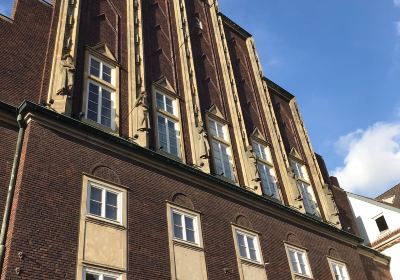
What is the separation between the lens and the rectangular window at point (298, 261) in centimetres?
1759

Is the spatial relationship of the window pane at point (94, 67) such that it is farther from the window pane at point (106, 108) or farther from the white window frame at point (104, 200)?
the white window frame at point (104, 200)

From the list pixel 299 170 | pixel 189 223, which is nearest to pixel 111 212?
pixel 189 223

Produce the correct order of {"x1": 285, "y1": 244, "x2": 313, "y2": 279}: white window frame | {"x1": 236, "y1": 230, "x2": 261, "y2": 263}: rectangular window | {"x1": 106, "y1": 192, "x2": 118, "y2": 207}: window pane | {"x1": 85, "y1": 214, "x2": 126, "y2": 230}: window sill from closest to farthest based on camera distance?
{"x1": 85, "y1": 214, "x2": 126, "y2": 230}: window sill → {"x1": 106, "y1": 192, "x2": 118, "y2": 207}: window pane → {"x1": 236, "y1": 230, "x2": 261, "y2": 263}: rectangular window → {"x1": 285, "y1": 244, "x2": 313, "y2": 279}: white window frame

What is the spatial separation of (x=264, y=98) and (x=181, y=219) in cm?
1225

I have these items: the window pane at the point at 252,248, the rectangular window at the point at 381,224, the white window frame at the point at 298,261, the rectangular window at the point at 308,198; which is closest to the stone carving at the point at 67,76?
the window pane at the point at 252,248

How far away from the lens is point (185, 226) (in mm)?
14461

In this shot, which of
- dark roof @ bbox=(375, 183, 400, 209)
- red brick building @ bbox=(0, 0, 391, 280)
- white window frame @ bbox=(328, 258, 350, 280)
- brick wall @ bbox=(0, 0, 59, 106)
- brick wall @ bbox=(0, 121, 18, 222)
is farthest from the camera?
dark roof @ bbox=(375, 183, 400, 209)

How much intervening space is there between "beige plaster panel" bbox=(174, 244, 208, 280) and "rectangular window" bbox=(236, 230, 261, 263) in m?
2.10

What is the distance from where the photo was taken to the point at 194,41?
23.2 meters

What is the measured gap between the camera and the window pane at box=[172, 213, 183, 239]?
14.0 meters

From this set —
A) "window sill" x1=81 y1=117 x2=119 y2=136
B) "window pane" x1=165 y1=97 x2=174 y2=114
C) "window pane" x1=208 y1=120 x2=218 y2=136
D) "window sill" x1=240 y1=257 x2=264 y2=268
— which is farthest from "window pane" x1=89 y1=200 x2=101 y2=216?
"window pane" x1=208 y1=120 x2=218 y2=136

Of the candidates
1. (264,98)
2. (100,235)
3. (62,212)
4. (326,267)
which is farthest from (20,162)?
(264,98)

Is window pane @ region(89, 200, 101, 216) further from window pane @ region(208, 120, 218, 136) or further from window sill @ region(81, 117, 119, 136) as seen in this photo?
window pane @ region(208, 120, 218, 136)

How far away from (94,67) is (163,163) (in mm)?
4365
